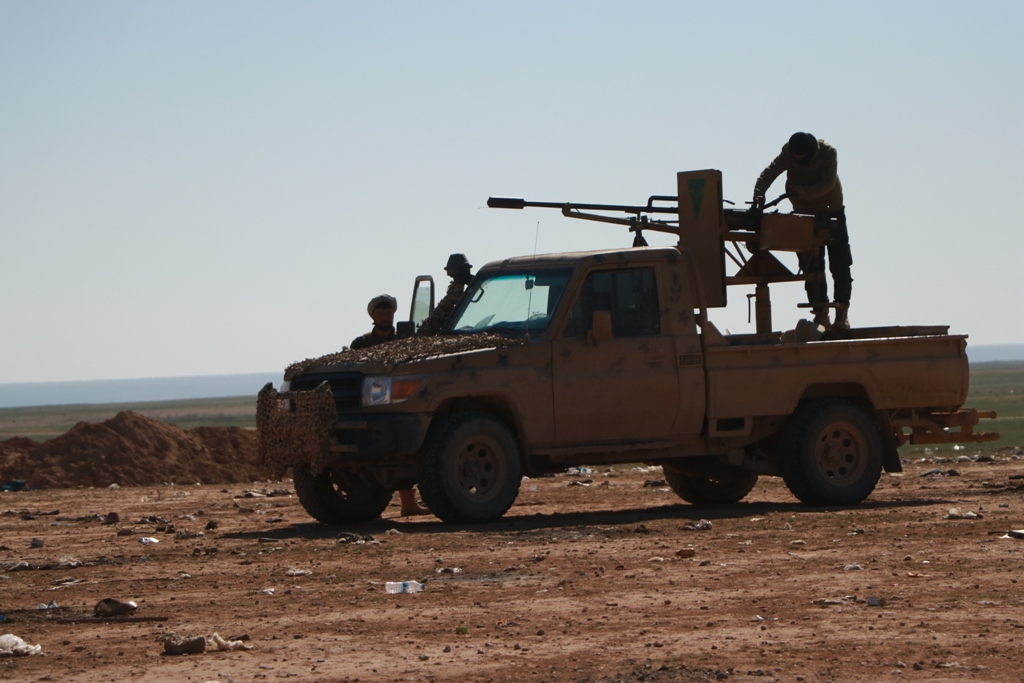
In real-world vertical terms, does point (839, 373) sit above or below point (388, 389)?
above

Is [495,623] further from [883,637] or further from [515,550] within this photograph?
[515,550]

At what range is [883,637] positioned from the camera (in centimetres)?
724

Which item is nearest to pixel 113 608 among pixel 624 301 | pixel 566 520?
pixel 566 520

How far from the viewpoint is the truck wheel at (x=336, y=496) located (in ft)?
42.3

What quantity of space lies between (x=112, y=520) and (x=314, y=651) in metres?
7.41

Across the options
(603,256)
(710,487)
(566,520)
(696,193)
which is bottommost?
(566,520)

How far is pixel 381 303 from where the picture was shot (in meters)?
13.8

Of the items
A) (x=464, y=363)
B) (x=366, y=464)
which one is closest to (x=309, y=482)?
(x=366, y=464)

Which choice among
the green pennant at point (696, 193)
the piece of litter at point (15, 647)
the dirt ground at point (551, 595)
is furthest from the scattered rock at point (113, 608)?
the green pennant at point (696, 193)

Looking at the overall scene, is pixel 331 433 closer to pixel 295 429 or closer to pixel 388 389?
pixel 295 429

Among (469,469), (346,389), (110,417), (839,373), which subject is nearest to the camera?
(346,389)

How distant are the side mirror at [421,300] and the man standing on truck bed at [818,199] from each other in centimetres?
308

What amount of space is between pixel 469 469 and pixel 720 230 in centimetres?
337

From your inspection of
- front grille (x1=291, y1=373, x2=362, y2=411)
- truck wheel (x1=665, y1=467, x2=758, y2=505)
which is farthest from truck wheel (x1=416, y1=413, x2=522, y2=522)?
truck wheel (x1=665, y1=467, x2=758, y2=505)
